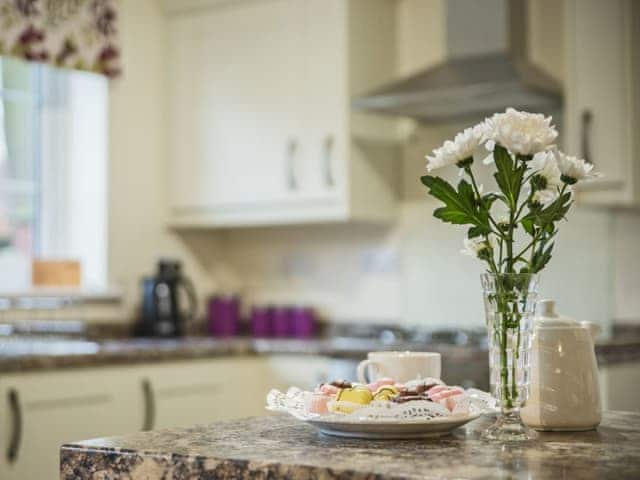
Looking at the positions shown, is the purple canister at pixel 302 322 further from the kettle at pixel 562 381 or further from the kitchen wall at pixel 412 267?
the kettle at pixel 562 381

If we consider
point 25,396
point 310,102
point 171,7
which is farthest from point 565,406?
point 171,7

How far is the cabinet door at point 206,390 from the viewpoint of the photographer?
339cm

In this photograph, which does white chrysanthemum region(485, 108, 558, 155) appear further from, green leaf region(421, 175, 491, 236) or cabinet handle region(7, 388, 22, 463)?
cabinet handle region(7, 388, 22, 463)

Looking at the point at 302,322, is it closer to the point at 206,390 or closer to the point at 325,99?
the point at 206,390

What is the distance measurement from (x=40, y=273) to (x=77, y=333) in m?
0.26

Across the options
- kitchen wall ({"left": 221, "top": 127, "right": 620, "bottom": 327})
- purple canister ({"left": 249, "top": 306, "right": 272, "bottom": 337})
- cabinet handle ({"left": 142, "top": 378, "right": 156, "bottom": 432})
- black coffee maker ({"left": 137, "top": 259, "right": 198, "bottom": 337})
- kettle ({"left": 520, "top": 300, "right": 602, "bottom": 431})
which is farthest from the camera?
purple canister ({"left": 249, "top": 306, "right": 272, "bottom": 337})

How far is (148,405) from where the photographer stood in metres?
3.35

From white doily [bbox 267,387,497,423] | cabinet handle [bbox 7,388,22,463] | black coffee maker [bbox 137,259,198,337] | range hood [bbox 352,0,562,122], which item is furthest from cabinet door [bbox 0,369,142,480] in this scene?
white doily [bbox 267,387,497,423]

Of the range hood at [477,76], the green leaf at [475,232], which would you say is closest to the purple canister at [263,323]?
the range hood at [477,76]

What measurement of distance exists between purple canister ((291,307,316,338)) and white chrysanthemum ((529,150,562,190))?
2.83 metres

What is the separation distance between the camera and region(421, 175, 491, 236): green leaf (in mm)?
1479

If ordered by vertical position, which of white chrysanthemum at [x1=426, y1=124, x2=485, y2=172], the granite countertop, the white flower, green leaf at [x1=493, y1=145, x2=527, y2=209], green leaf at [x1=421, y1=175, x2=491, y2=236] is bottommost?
the granite countertop

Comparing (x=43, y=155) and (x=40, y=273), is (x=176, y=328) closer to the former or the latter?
(x=40, y=273)

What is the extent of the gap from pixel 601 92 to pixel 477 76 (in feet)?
1.30
